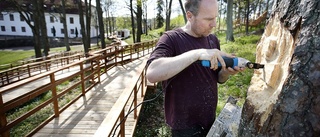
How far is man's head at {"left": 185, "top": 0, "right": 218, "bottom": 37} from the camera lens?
1570 millimetres

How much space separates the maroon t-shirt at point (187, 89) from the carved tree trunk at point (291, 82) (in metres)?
0.54

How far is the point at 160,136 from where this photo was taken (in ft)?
14.1

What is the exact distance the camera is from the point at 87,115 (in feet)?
15.3

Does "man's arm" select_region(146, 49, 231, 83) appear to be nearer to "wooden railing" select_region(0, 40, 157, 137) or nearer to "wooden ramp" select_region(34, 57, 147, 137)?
"wooden railing" select_region(0, 40, 157, 137)

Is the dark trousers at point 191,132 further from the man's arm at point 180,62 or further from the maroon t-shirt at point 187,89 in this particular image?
the man's arm at point 180,62

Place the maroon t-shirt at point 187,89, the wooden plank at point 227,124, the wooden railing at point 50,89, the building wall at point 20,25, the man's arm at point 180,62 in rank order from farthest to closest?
the building wall at point 20,25, the wooden railing at point 50,89, the maroon t-shirt at point 187,89, the wooden plank at point 227,124, the man's arm at point 180,62

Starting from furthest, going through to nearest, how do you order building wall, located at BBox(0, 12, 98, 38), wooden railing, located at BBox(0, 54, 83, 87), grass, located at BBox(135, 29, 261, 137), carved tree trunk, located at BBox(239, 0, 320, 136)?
building wall, located at BBox(0, 12, 98, 38) < wooden railing, located at BBox(0, 54, 83, 87) < grass, located at BBox(135, 29, 261, 137) < carved tree trunk, located at BBox(239, 0, 320, 136)

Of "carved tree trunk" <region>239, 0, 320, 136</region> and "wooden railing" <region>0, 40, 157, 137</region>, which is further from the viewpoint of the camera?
"wooden railing" <region>0, 40, 157, 137</region>

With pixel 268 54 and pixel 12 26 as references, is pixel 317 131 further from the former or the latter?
pixel 12 26

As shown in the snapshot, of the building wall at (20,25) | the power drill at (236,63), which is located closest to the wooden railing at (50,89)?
the power drill at (236,63)

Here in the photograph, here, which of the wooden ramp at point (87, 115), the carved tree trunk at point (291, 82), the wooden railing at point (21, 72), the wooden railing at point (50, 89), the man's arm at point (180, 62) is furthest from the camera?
the wooden railing at point (21, 72)

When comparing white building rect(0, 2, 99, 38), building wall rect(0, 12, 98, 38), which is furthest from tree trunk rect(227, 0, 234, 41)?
building wall rect(0, 12, 98, 38)

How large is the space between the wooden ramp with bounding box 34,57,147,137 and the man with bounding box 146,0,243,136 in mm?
2369

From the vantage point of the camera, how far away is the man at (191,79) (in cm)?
160
